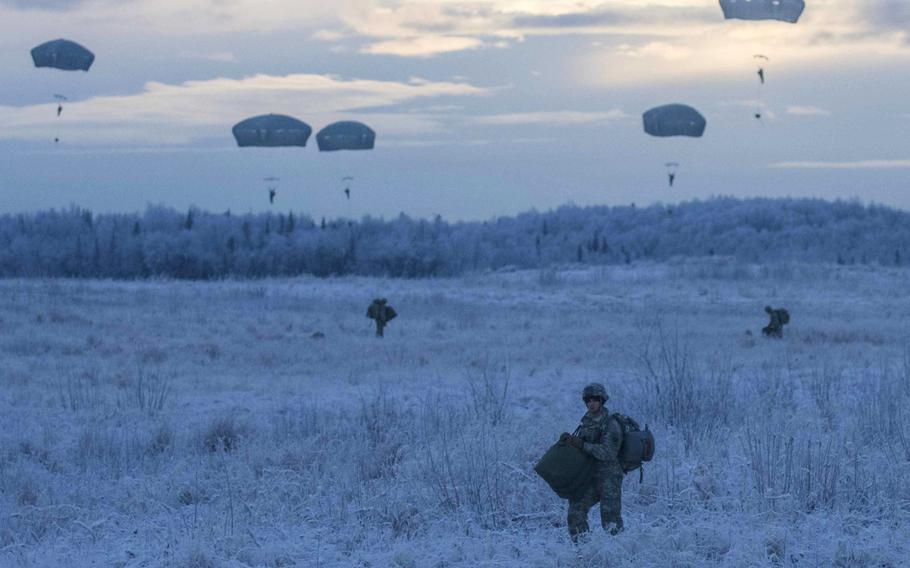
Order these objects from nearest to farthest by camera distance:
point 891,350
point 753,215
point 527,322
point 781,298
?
point 891,350 < point 527,322 < point 781,298 < point 753,215

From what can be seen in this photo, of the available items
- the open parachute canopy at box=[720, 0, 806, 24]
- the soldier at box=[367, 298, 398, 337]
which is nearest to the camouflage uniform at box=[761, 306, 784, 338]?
the soldier at box=[367, 298, 398, 337]

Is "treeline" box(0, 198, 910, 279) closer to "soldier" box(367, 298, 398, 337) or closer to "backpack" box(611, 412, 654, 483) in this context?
"soldier" box(367, 298, 398, 337)

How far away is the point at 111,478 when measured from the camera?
11.0 m

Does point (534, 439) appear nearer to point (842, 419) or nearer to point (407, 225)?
point (842, 419)

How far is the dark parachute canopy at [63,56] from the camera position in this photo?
40.6 meters

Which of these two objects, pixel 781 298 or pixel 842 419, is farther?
pixel 781 298

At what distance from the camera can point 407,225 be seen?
92.6 meters

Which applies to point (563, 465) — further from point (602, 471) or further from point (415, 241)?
point (415, 241)

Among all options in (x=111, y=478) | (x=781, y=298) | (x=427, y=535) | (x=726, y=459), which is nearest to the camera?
(x=427, y=535)

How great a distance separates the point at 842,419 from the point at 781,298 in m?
35.4

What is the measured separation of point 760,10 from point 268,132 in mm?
23373

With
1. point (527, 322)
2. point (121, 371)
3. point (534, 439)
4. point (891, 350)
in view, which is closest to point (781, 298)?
point (527, 322)

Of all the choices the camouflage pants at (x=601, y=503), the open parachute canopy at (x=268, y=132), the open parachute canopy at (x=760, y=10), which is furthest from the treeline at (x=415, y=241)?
the camouflage pants at (x=601, y=503)

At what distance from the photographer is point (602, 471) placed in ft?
23.1
